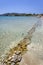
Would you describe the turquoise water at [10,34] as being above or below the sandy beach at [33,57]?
above

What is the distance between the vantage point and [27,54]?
23.7 ft

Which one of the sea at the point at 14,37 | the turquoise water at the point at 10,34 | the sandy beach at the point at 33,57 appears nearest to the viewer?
the sandy beach at the point at 33,57

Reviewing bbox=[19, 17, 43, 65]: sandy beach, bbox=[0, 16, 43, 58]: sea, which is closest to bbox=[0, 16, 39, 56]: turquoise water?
bbox=[0, 16, 43, 58]: sea

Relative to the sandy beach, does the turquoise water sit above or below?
above

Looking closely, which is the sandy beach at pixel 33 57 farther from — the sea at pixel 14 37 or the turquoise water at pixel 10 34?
the turquoise water at pixel 10 34

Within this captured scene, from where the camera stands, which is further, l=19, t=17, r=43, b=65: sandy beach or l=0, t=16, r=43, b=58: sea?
l=0, t=16, r=43, b=58: sea

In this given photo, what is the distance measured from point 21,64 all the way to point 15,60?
14.1 inches

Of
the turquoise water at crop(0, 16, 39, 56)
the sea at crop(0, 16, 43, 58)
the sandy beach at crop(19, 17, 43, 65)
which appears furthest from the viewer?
the turquoise water at crop(0, 16, 39, 56)

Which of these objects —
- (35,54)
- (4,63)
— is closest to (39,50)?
(35,54)

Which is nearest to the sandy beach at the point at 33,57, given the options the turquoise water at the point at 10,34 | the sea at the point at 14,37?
the sea at the point at 14,37

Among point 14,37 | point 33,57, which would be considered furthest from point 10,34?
point 33,57

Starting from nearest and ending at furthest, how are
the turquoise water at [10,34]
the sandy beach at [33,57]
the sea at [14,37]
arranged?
the sandy beach at [33,57] < the sea at [14,37] < the turquoise water at [10,34]

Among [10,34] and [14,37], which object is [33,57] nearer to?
[14,37]

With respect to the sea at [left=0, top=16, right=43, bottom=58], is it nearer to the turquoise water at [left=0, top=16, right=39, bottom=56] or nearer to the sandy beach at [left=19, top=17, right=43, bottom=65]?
the turquoise water at [left=0, top=16, right=39, bottom=56]
